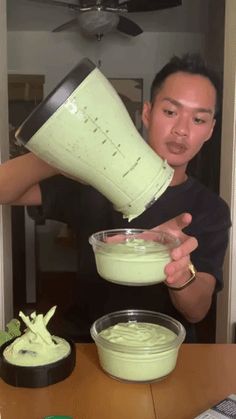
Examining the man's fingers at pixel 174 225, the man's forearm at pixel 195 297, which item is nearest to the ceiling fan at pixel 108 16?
the man's fingers at pixel 174 225

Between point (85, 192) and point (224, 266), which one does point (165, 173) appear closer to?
point (85, 192)

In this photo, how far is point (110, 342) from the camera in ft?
2.31

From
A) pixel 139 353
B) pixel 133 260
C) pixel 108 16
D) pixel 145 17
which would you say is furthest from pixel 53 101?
pixel 145 17

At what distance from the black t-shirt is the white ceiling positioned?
666mm

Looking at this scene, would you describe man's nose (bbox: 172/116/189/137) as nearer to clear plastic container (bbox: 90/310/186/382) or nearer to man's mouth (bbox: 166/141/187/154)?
man's mouth (bbox: 166/141/187/154)

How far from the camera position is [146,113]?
0.98m

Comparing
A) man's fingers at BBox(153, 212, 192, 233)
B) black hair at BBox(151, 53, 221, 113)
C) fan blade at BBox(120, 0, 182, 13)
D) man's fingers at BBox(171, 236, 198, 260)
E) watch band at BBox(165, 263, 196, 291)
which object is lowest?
watch band at BBox(165, 263, 196, 291)

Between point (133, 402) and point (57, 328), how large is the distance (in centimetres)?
49

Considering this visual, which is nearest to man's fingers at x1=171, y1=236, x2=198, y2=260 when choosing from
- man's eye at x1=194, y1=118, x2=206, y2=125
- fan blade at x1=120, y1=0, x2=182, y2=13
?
man's eye at x1=194, y1=118, x2=206, y2=125

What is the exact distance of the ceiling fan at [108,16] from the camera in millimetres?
1580

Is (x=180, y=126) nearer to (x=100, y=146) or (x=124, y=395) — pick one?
(x=100, y=146)

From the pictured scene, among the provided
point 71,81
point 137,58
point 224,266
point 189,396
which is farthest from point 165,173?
point 137,58

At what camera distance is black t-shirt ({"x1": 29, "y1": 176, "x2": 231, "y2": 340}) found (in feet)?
3.16

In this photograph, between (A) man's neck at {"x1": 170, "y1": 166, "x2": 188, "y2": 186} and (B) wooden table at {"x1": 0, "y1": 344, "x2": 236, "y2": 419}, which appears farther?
(A) man's neck at {"x1": 170, "y1": 166, "x2": 188, "y2": 186}
